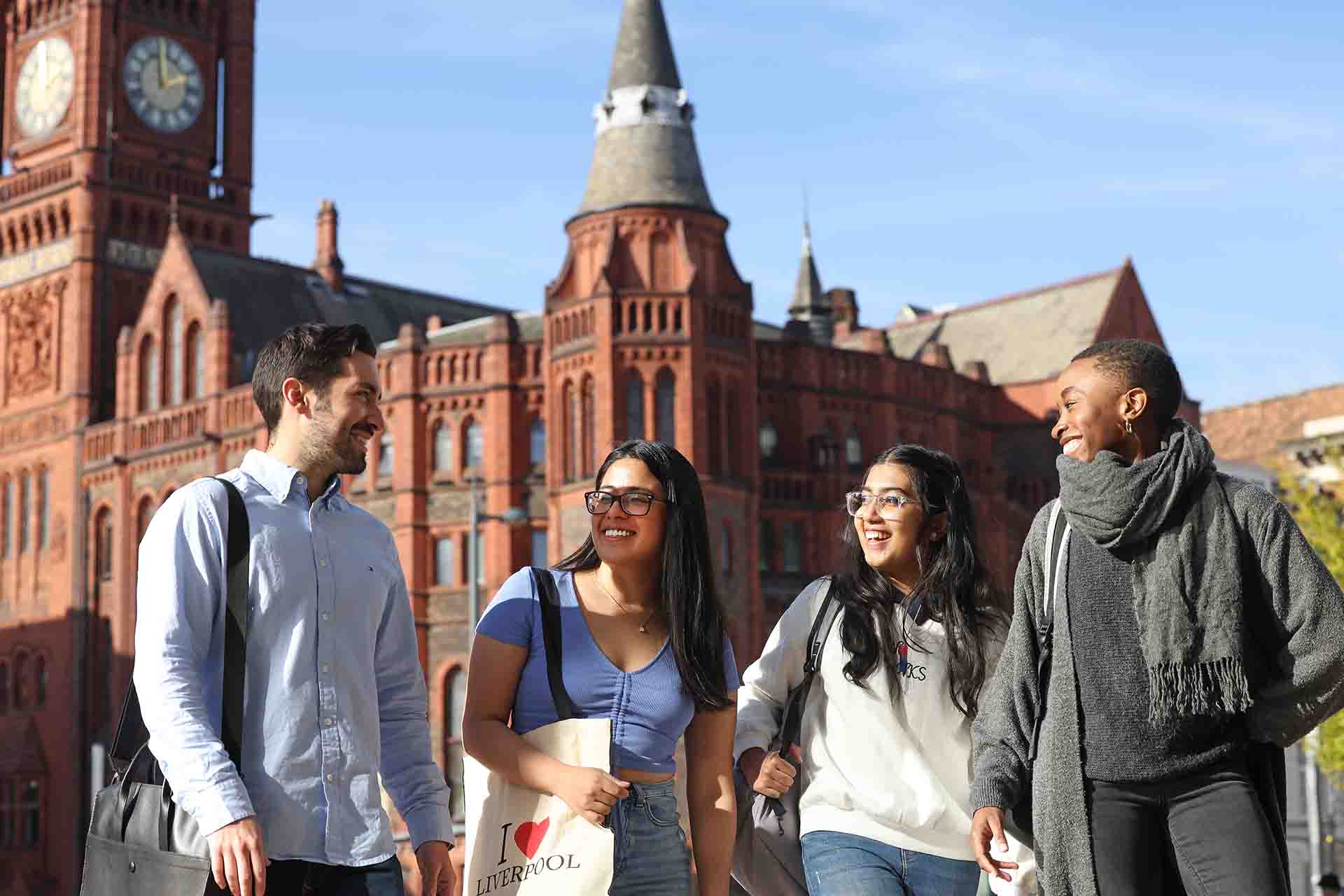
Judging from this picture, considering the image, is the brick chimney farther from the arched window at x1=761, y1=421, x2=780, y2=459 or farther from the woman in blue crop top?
the woman in blue crop top

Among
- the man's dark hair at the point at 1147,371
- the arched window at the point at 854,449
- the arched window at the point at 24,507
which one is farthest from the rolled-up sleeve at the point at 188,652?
the arched window at the point at 24,507

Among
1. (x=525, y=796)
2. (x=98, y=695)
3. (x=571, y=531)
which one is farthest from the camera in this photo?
(x=98, y=695)

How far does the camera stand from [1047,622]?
6.08 metres

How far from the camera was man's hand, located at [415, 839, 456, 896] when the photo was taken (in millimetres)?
6211

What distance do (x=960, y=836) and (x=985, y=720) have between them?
63cm

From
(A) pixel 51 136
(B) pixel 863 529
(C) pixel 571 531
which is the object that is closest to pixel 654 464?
(B) pixel 863 529

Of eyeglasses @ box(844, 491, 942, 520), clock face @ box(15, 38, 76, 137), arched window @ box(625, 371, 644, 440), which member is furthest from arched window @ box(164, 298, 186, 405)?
eyeglasses @ box(844, 491, 942, 520)

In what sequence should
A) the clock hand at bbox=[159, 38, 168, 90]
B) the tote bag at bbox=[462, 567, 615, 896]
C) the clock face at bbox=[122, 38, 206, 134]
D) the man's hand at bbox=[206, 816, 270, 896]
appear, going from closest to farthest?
the man's hand at bbox=[206, 816, 270, 896] < the tote bag at bbox=[462, 567, 615, 896] < the clock face at bbox=[122, 38, 206, 134] < the clock hand at bbox=[159, 38, 168, 90]

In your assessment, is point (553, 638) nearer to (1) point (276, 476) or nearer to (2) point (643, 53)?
(1) point (276, 476)

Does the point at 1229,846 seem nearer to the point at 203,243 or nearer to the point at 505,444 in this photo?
the point at 505,444

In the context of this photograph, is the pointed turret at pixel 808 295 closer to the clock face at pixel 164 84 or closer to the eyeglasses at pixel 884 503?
the clock face at pixel 164 84

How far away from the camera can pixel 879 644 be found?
693 centimetres

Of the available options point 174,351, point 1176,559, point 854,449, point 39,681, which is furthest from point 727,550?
point 1176,559

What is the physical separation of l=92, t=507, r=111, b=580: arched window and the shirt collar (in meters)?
56.6
